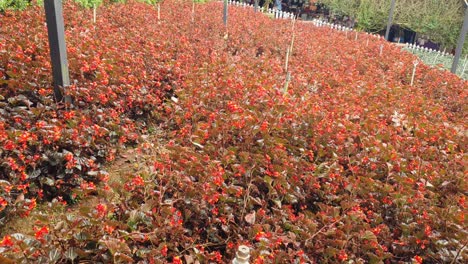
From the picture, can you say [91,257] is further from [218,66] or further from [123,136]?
[218,66]

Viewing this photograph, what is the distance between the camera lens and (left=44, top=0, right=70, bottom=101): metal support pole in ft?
11.0

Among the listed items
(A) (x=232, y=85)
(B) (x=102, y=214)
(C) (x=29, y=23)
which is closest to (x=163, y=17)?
(C) (x=29, y=23)

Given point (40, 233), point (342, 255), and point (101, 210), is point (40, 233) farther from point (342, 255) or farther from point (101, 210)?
point (342, 255)

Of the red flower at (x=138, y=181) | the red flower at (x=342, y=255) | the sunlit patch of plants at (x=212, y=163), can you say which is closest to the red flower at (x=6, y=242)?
the sunlit patch of plants at (x=212, y=163)

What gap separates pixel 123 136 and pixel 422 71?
6740 mm

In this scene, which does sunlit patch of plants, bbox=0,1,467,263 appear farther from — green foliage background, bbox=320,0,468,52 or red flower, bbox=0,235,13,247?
green foliage background, bbox=320,0,468,52

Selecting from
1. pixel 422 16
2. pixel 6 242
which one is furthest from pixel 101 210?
pixel 422 16

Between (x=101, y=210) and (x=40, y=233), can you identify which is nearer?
(x=40, y=233)

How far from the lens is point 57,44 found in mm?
3408

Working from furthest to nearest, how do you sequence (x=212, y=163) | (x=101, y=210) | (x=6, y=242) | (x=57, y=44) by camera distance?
1. (x=57, y=44)
2. (x=212, y=163)
3. (x=101, y=210)
4. (x=6, y=242)

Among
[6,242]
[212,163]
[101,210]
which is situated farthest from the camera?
[212,163]

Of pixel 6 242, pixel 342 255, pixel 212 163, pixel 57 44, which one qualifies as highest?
pixel 57 44

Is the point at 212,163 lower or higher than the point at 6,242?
lower

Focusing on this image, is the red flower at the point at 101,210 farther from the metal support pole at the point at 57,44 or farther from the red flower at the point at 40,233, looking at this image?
the metal support pole at the point at 57,44
